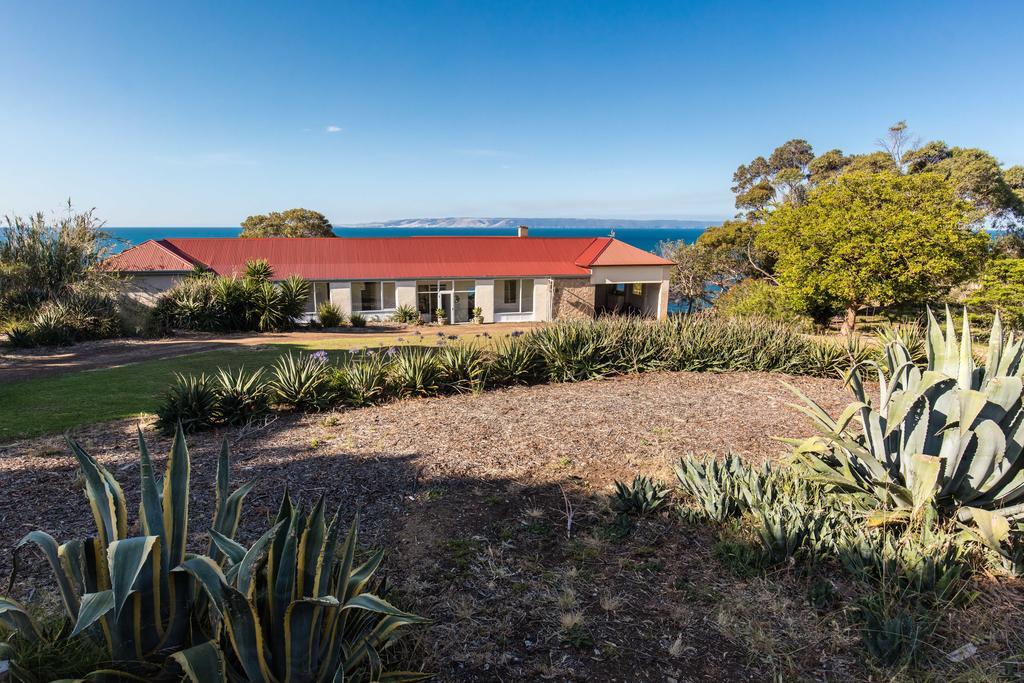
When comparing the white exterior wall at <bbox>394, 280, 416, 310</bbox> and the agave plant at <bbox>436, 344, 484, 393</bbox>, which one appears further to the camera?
the white exterior wall at <bbox>394, 280, 416, 310</bbox>

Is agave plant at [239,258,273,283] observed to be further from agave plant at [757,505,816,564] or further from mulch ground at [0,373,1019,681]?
agave plant at [757,505,816,564]

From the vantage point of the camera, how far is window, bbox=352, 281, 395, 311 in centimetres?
2895

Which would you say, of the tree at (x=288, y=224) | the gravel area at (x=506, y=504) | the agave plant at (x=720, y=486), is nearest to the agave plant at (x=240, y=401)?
the gravel area at (x=506, y=504)

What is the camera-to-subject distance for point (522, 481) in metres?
5.13

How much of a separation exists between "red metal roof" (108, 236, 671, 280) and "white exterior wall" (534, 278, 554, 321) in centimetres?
62

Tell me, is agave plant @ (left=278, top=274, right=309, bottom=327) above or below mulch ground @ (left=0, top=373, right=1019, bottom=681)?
above

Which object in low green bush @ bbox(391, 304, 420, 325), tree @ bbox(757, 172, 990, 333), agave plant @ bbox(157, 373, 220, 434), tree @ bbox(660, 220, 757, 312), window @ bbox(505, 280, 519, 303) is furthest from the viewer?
tree @ bbox(660, 220, 757, 312)

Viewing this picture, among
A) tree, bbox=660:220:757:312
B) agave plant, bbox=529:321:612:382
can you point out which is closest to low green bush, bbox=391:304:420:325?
tree, bbox=660:220:757:312

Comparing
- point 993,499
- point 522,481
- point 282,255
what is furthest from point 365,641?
point 282,255

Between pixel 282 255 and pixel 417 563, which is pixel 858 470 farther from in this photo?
pixel 282 255

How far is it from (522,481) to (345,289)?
24.2 m

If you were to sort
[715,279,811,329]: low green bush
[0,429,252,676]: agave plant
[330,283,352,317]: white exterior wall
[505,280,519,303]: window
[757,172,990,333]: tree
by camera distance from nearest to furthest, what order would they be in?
[0,429,252,676]: agave plant, [757,172,990,333]: tree, [715,279,811,329]: low green bush, [330,283,352,317]: white exterior wall, [505,280,519,303]: window

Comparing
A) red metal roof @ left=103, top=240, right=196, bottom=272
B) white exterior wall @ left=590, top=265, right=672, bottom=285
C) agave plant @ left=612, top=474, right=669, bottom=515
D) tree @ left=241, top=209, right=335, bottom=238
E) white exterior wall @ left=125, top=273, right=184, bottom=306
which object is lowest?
agave plant @ left=612, top=474, right=669, bottom=515

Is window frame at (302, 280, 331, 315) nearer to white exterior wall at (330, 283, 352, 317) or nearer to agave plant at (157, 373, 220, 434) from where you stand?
white exterior wall at (330, 283, 352, 317)
